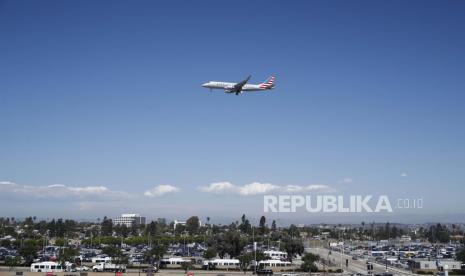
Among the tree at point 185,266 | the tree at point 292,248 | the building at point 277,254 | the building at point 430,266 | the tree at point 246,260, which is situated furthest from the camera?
the building at point 277,254

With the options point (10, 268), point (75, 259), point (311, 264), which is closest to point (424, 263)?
point (311, 264)

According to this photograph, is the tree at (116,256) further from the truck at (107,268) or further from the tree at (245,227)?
the tree at (245,227)

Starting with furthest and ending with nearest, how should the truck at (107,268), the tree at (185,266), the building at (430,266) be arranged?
the building at (430,266) < the tree at (185,266) < the truck at (107,268)

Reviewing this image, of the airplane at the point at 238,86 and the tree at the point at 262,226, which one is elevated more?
the airplane at the point at 238,86

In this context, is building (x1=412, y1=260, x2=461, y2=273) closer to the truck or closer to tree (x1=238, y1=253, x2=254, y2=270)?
tree (x1=238, y1=253, x2=254, y2=270)

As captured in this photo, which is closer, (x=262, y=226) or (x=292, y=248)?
(x=292, y=248)

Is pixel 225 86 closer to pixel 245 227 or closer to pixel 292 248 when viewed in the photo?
pixel 292 248

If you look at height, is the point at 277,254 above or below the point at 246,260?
below

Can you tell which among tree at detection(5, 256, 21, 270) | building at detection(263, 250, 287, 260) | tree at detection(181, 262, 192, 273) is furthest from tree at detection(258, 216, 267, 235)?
tree at detection(5, 256, 21, 270)

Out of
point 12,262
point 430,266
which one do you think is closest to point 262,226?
point 430,266

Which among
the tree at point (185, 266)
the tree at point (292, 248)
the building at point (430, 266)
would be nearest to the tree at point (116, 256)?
the tree at point (185, 266)

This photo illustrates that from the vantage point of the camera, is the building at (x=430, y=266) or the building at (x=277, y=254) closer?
the building at (x=430, y=266)

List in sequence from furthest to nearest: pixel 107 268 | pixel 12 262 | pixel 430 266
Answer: pixel 430 266 → pixel 12 262 → pixel 107 268

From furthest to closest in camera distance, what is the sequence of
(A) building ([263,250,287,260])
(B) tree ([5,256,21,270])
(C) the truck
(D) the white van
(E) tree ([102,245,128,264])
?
1. (A) building ([263,250,287,260])
2. (E) tree ([102,245,128,264])
3. (B) tree ([5,256,21,270])
4. (C) the truck
5. (D) the white van
